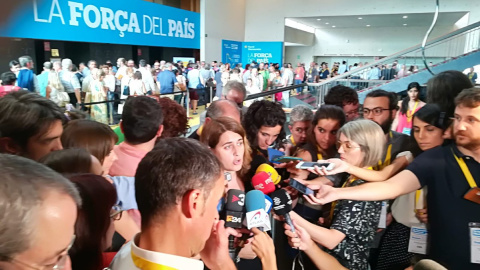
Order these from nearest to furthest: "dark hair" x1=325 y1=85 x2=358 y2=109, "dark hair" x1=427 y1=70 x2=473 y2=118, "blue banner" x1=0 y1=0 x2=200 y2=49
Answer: "dark hair" x1=427 y1=70 x2=473 y2=118 → "dark hair" x1=325 y1=85 x2=358 y2=109 → "blue banner" x1=0 y1=0 x2=200 y2=49

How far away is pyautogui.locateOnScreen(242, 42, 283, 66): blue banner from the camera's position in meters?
17.8

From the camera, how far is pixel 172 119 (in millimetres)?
2961

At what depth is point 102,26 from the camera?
1052cm

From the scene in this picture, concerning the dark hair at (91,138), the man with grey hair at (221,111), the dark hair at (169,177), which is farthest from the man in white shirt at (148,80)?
the dark hair at (169,177)

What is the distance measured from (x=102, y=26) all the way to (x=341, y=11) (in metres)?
12.4

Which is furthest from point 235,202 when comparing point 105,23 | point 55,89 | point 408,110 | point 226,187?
point 105,23

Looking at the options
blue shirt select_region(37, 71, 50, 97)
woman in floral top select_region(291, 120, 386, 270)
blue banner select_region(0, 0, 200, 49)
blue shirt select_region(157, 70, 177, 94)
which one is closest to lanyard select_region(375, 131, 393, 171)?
woman in floral top select_region(291, 120, 386, 270)

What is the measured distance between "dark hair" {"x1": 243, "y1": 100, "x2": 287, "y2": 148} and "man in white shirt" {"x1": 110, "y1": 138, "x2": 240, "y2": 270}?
5.65ft

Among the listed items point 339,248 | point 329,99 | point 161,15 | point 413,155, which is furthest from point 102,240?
point 161,15

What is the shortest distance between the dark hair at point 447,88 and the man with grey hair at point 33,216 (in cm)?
260

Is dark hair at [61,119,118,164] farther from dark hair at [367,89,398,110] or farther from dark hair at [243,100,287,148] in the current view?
dark hair at [367,89,398,110]

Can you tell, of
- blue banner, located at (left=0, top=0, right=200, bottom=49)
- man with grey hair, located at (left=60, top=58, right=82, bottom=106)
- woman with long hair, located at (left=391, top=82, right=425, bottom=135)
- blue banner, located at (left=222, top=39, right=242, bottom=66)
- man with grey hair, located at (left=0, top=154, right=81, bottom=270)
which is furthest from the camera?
blue banner, located at (left=222, top=39, right=242, bottom=66)

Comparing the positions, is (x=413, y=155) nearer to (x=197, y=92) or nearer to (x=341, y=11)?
(x=197, y=92)

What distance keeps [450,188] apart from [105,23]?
11.3 m
